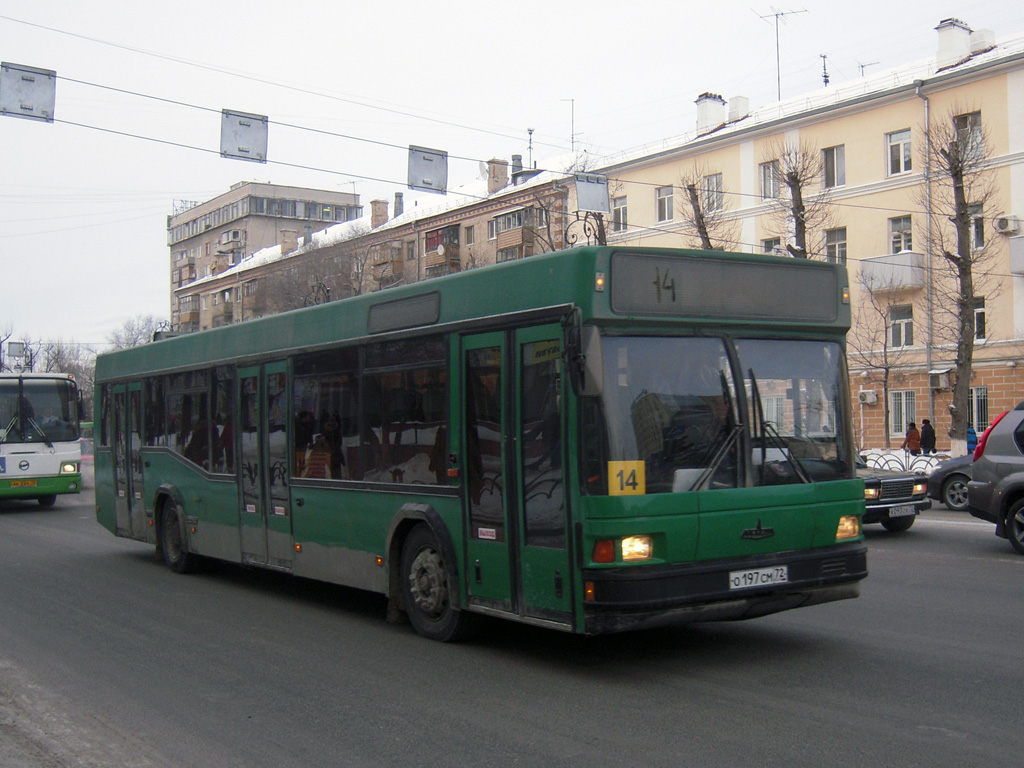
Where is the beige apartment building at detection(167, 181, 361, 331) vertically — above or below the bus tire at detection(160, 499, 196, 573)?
above

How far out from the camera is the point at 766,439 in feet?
23.2

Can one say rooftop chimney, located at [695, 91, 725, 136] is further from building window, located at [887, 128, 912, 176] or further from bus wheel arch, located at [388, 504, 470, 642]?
bus wheel arch, located at [388, 504, 470, 642]

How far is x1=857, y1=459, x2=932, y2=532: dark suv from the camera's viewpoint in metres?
15.0

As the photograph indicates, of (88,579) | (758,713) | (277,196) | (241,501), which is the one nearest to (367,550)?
(241,501)

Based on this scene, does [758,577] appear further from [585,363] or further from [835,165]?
[835,165]

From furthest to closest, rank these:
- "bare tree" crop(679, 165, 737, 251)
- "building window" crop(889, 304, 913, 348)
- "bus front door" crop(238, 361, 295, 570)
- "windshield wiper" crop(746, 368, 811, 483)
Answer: "bare tree" crop(679, 165, 737, 251), "building window" crop(889, 304, 913, 348), "bus front door" crop(238, 361, 295, 570), "windshield wiper" crop(746, 368, 811, 483)

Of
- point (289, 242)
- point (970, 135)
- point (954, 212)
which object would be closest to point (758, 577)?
point (970, 135)

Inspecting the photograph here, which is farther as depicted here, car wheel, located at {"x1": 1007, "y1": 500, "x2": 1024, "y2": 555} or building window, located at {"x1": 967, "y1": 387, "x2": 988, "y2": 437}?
building window, located at {"x1": 967, "y1": 387, "x2": 988, "y2": 437}

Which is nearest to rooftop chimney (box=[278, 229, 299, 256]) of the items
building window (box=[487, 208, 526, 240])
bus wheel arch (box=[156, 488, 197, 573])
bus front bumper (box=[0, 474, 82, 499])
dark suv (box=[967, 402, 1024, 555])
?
building window (box=[487, 208, 526, 240])

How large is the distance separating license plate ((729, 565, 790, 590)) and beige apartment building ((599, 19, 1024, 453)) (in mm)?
28885

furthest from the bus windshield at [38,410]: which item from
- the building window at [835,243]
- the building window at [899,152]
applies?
the building window at [899,152]

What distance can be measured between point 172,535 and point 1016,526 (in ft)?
33.5

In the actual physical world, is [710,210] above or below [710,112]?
below

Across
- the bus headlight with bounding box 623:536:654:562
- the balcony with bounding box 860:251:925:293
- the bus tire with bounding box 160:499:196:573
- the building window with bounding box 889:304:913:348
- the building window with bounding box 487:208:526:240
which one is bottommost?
the bus tire with bounding box 160:499:196:573
